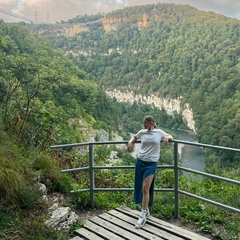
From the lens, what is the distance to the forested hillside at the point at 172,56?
64.8m

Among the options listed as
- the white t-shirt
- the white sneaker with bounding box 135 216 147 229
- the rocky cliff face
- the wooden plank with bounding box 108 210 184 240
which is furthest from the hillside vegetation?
the rocky cliff face

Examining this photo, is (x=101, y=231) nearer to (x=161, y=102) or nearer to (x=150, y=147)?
(x=150, y=147)

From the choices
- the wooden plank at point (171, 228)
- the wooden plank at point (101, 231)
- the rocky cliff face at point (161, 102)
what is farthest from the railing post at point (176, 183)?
the rocky cliff face at point (161, 102)

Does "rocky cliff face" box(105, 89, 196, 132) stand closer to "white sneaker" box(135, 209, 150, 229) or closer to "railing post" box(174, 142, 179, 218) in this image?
"railing post" box(174, 142, 179, 218)

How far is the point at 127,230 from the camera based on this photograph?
3543mm

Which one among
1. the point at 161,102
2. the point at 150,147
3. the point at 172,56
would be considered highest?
the point at 172,56

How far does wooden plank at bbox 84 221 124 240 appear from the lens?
3392 millimetres

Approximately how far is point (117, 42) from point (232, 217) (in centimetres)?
14540

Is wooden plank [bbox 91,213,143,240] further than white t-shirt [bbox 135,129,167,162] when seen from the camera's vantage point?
No

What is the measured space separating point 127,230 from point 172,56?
11083 centimetres

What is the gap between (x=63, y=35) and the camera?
162m

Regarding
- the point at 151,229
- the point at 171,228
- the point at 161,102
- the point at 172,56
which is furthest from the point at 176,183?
the point at 172,56

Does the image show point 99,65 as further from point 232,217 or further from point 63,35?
point 232,217

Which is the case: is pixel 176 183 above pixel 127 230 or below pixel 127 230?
above
